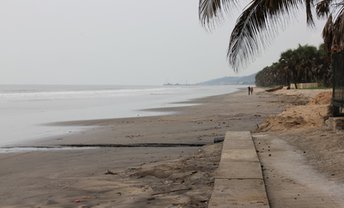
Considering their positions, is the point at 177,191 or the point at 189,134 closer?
the point at 177,191

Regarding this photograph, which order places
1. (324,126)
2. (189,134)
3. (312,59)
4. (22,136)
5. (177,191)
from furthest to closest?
(312,59) → (22,136) → (189,134) → (324,126) → (177,191)

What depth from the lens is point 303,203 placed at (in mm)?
5168

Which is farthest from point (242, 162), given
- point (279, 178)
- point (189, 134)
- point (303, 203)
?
point (189, 134)

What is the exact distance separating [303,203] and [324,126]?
262 inches

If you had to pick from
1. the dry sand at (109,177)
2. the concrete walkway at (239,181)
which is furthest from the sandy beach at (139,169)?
the concrete walkway at (239,181)

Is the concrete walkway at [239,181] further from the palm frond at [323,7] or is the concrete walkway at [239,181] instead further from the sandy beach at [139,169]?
the palm frond at [323,7]

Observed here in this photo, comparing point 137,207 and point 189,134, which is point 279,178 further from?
point 189,134

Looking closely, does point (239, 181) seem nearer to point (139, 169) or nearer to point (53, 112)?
point (139, 169)

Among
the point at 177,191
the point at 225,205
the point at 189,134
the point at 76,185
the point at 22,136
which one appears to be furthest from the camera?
the point at 22,136

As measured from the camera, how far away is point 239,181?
593 cm

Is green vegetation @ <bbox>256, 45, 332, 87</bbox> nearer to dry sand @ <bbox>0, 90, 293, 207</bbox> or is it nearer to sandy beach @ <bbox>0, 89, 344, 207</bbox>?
sandy beach @ <bbox>0, 89, 344, 207</bbox>

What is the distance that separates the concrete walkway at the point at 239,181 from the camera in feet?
16.3

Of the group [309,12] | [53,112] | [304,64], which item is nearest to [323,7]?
[309,12]

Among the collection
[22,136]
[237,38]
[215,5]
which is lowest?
[22,136]
